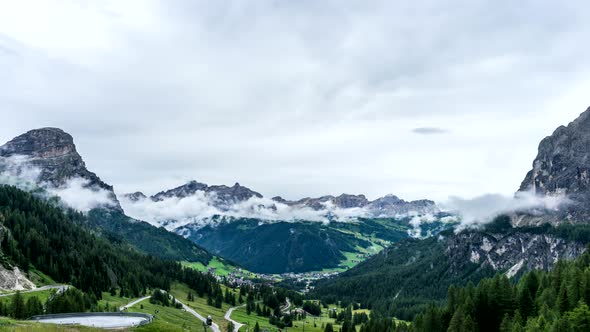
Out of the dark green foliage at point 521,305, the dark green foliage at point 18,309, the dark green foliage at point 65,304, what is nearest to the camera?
the dark green foliage at point 521,305

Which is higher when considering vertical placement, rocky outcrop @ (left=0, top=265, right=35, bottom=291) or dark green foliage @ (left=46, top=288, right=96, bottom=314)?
rocky outcrop @ (left=0, top=265, right=35, bottom=291)

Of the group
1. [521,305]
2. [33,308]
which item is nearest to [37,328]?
[33,308]

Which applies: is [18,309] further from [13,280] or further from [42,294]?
[13,280]

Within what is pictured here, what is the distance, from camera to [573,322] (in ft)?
335

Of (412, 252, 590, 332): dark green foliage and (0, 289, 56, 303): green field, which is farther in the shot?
(0, 289, 56, 303): green field

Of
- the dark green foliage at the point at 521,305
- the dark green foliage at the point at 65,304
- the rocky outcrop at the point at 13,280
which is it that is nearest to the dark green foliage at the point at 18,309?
the dark green foliage at the point at 65,304

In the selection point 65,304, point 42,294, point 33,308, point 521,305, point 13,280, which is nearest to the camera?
point 521,305

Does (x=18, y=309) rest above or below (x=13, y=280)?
below

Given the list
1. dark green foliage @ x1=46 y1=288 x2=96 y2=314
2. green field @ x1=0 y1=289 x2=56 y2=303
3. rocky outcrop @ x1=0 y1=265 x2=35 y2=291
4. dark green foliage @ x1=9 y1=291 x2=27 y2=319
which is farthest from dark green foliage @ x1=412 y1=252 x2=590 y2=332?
rocky outcrop @ x1=0 y1=265 x2=35 y2=291

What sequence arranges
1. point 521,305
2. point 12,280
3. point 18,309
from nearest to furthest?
point 18,309 < point 521,305 < point 12,280

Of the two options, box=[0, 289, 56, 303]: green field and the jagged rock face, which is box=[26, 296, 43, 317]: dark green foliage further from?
the jagged rock face

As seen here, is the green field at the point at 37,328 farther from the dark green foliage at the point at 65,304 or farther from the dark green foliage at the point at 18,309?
the dark green foliage at the point at 65,304

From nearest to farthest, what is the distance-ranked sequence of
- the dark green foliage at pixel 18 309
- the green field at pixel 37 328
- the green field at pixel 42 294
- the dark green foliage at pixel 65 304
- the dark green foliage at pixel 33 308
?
the green field at pixel 37 328 → the dark green foliage at pixel 18 309 → the dark green foliage at pixel 33 308 → the dark green foliage at pixel 65 304 → the green field at pixel 42 294

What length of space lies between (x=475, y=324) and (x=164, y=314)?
4727 inches
